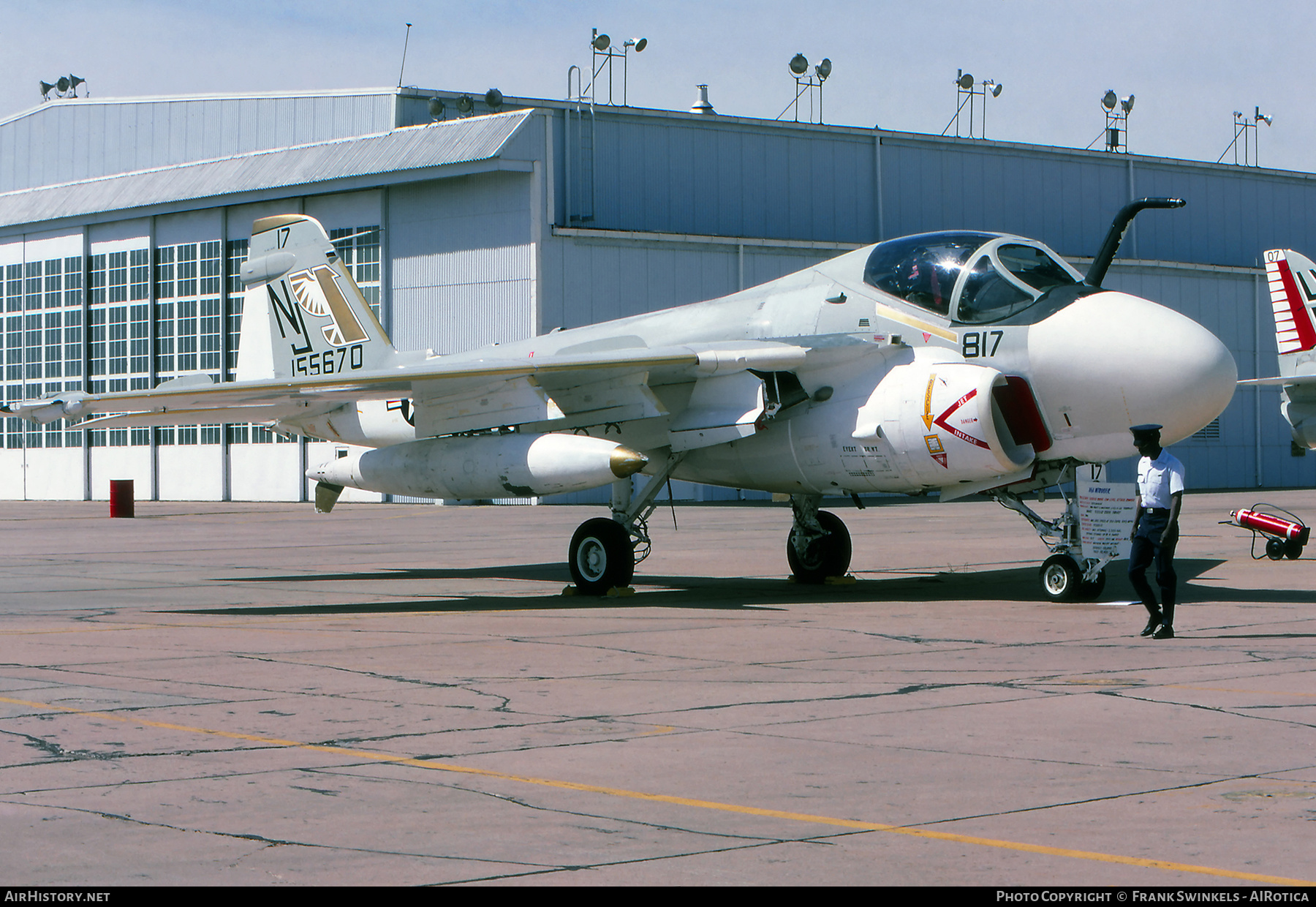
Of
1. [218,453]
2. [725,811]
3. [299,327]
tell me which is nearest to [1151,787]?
[725,811]

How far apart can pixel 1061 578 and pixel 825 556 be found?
3.39m

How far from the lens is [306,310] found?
19359 mm

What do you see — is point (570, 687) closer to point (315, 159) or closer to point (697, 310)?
point (697, 310)

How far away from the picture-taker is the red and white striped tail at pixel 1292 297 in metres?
26.5

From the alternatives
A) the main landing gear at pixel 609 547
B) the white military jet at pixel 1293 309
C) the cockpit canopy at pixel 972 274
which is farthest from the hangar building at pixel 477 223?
the cockpit canopy at pixel 972 274

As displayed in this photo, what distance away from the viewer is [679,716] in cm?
803

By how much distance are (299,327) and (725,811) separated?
14.9 metres

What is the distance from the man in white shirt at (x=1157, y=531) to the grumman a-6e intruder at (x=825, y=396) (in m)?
1.63

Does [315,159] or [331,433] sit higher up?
[315,159]

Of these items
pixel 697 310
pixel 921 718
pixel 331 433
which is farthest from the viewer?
pixel 331 433

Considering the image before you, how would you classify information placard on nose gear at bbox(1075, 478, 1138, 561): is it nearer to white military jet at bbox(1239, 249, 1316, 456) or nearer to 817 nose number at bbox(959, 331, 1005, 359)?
817 nose number at bbox(959, 331, 1005, 359)

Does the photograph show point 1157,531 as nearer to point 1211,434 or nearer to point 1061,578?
point 1061,578

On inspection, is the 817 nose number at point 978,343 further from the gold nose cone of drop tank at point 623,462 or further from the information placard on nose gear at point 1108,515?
the gold nose cone of drop tank at point 623,462

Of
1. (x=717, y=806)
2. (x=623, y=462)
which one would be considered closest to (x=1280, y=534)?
(x=623, y=462)
